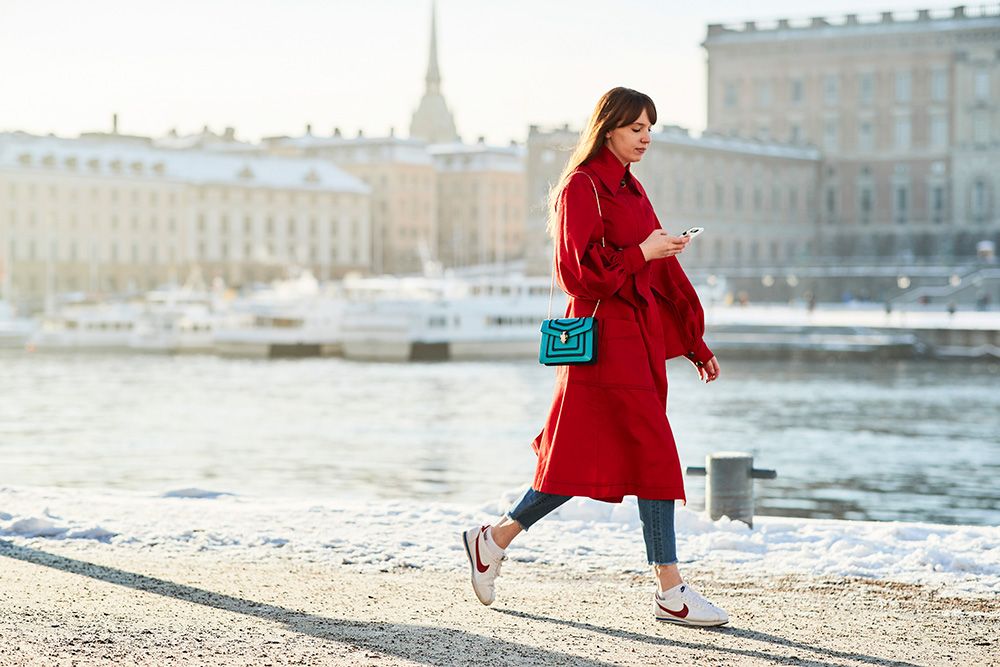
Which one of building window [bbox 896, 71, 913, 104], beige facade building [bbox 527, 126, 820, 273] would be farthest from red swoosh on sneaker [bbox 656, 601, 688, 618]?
building window [bbox 896, 71, 913, 104]

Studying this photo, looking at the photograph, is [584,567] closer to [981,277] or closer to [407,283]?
[407,283]

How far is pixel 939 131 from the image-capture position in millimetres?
89312

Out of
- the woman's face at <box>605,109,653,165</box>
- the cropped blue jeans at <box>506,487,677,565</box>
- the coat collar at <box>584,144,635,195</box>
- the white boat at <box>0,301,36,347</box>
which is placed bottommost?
the white boat at <box>0,301,36,347</box>

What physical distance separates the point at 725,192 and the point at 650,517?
85271 millimetres

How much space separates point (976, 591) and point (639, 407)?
149cm

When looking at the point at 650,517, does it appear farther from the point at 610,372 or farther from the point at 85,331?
the point at 85,331

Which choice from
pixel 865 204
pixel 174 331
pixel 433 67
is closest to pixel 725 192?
pixel 865 204

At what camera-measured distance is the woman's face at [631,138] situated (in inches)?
225

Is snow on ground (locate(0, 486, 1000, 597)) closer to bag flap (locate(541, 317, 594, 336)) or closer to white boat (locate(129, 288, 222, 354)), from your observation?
bag flap (locate(541, 317, 594, 336))

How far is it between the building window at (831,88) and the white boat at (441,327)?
34992 millimetres

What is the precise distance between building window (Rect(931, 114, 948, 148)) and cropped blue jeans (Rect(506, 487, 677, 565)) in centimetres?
8615

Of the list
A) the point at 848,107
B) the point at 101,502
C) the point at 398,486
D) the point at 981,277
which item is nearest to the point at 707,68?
the point at 848,107

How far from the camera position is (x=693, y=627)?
5.52m

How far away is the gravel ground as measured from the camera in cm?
504
